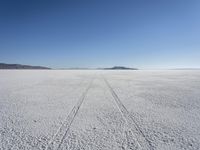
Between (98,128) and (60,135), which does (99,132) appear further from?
(60,135)

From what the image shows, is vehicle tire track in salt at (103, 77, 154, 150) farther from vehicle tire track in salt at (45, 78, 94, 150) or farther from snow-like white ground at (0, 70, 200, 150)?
vehicle tire track in salt at (45, 78, 94, 150)

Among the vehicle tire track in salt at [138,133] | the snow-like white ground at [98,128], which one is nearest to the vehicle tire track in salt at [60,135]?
the snow-like white ground at [98,128]

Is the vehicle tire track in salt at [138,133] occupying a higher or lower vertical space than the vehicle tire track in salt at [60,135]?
higher

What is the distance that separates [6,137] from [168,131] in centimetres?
300

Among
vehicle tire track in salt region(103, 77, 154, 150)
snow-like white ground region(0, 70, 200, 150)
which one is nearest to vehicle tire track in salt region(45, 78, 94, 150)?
snow-like white ground region(0, 70, 200, 150)

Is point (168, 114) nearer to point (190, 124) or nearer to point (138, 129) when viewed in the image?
point (190, 124)

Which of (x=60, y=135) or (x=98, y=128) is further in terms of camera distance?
(x=98, y=128)

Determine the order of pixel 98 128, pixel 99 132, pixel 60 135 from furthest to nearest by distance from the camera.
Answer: pixel 98 128 → pixel 99 132 → pixel 60 135

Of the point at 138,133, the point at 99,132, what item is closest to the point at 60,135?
the point at 99,132

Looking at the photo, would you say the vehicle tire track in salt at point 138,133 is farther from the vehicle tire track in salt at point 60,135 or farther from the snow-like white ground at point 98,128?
the vehicle tire track in salt at point 60,135

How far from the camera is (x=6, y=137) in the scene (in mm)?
2510

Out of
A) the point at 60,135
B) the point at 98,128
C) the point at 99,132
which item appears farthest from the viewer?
the point at 98,128

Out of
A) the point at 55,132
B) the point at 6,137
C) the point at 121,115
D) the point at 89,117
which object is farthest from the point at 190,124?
the point at 6,137

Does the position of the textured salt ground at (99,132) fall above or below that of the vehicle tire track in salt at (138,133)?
below
